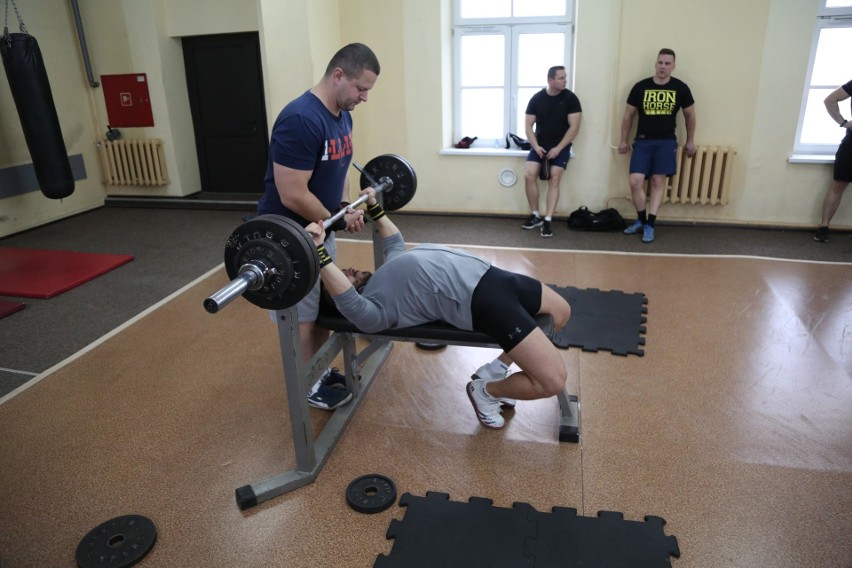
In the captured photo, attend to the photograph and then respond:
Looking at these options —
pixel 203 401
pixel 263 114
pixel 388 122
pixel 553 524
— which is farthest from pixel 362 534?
pixel 263 114

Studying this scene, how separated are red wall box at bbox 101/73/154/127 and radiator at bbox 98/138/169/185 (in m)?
0.19

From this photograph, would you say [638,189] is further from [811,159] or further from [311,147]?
[311,147]

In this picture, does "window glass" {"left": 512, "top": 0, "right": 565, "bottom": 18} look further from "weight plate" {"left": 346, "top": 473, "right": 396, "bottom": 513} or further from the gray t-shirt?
"weight plate" {"left": 346, "top": 473, "right": 396, "bottom": 513}

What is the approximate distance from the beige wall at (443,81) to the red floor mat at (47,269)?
98cm

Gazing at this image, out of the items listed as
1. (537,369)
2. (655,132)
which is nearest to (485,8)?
(655,132)

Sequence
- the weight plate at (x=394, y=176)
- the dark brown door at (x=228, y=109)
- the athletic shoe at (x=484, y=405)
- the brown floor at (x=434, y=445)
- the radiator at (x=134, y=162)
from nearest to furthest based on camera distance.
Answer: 1. the brown floor at (x=434, y=445)
2. the athletic shoe at (x=484, y=405)
3. the weight plate at (x=394, y=176)
4. the dark brown door at (x=228, y=109)
5. the radiator at (x=134, y=162)

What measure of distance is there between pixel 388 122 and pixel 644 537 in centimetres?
404

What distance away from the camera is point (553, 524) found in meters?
1.74

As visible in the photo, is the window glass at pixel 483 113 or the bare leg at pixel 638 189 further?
the window glass at pixel 483 113

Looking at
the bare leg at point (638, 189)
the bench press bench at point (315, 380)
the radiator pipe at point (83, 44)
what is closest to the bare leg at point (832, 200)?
the bare leg at point (638, 189)

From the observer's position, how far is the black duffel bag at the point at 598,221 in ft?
15.0

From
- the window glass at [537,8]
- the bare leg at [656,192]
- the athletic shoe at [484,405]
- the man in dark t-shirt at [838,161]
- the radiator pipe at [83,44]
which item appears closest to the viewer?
the athletic shoe at [484,405]

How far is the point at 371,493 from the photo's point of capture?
1.89m

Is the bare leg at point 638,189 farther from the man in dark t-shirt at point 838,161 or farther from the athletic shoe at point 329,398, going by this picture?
the athletic shoe at point 329,398
